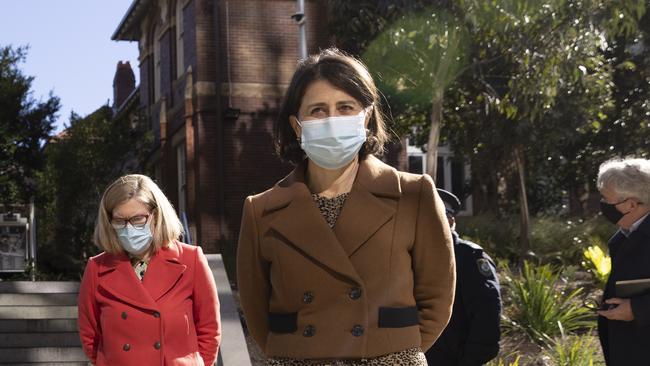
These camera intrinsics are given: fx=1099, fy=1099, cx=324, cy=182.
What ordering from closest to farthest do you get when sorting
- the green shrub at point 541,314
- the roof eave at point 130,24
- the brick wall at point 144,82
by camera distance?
the green shrub at point 541,314, the roof eave at point 130,24, the brick wall at point 144,82

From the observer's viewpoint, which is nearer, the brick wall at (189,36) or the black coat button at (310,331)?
the black coat button at (310,331)

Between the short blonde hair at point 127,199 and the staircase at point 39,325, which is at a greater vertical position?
the short blonde hair at point 127,199

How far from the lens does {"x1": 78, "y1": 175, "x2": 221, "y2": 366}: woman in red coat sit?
16.5ft

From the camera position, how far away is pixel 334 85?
3.64 meters

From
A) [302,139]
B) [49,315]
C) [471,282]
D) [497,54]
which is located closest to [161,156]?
[497,54]

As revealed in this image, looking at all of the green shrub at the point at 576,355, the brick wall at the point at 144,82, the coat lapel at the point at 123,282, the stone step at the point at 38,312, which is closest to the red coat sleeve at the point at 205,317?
the coat lapel at the point at 123,282

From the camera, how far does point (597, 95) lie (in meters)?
21.8

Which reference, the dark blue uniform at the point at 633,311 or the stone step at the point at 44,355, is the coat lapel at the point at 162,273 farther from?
the stone step at the point at 44,355

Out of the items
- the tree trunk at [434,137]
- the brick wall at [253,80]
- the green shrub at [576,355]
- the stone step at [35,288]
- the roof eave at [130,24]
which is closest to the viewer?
the green shrub at [576,355]

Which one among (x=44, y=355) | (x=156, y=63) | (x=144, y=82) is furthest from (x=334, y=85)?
(x=144, y=82)

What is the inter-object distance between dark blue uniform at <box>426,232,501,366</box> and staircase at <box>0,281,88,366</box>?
21.1 feet

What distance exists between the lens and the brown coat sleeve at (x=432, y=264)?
3.60 metres

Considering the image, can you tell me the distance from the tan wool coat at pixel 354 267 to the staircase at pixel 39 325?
8214mm

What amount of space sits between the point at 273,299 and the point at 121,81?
44.2 m
